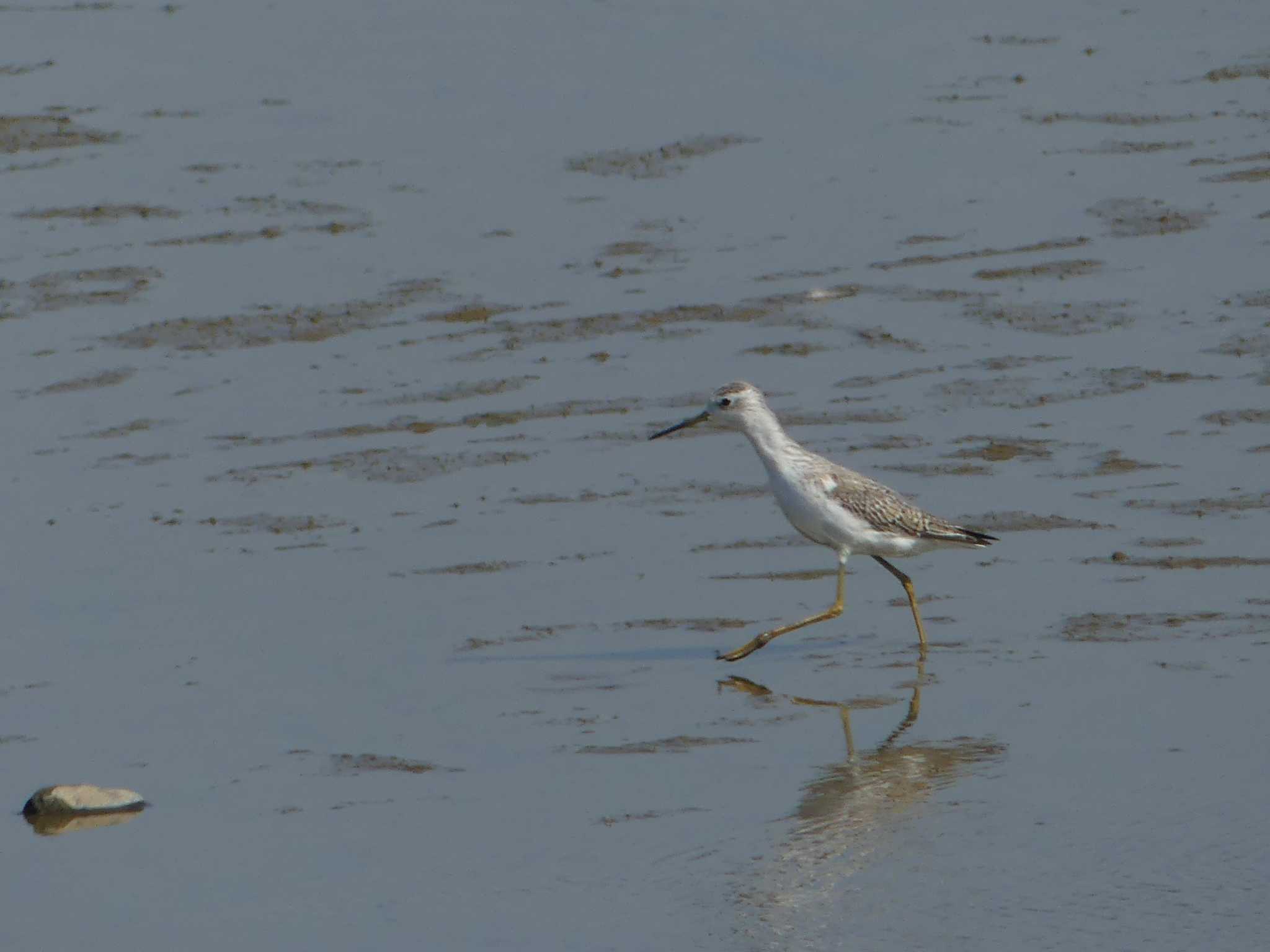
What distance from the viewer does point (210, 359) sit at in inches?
591

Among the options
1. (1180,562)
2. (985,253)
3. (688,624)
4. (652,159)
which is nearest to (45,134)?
(652,159)

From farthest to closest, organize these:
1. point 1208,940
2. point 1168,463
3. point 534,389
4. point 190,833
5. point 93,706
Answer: point 534,389 → point 1168,463 → point 93,706 → point 190,833 → point 1208,940

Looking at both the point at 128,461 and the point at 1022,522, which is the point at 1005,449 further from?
the point at 128,461

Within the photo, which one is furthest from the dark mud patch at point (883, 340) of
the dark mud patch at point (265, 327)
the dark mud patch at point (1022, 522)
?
Answer: the dark mud patch at point (265, 327)

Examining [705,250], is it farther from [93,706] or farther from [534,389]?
[93,706]

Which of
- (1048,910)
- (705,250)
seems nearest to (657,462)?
(705,250)

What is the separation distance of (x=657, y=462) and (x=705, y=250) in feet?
12.9

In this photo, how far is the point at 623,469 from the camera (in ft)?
42.5

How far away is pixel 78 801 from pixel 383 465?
487cm

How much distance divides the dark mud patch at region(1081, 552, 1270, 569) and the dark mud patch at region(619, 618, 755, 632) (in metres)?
1.80

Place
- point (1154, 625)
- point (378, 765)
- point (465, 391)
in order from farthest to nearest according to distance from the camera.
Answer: point (465, 391), point (1154, 625), point (378, 765)

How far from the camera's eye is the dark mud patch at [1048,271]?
15.6 m

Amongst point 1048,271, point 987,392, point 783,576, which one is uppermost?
point 1048,271

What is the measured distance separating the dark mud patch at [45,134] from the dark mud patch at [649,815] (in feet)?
40.4
